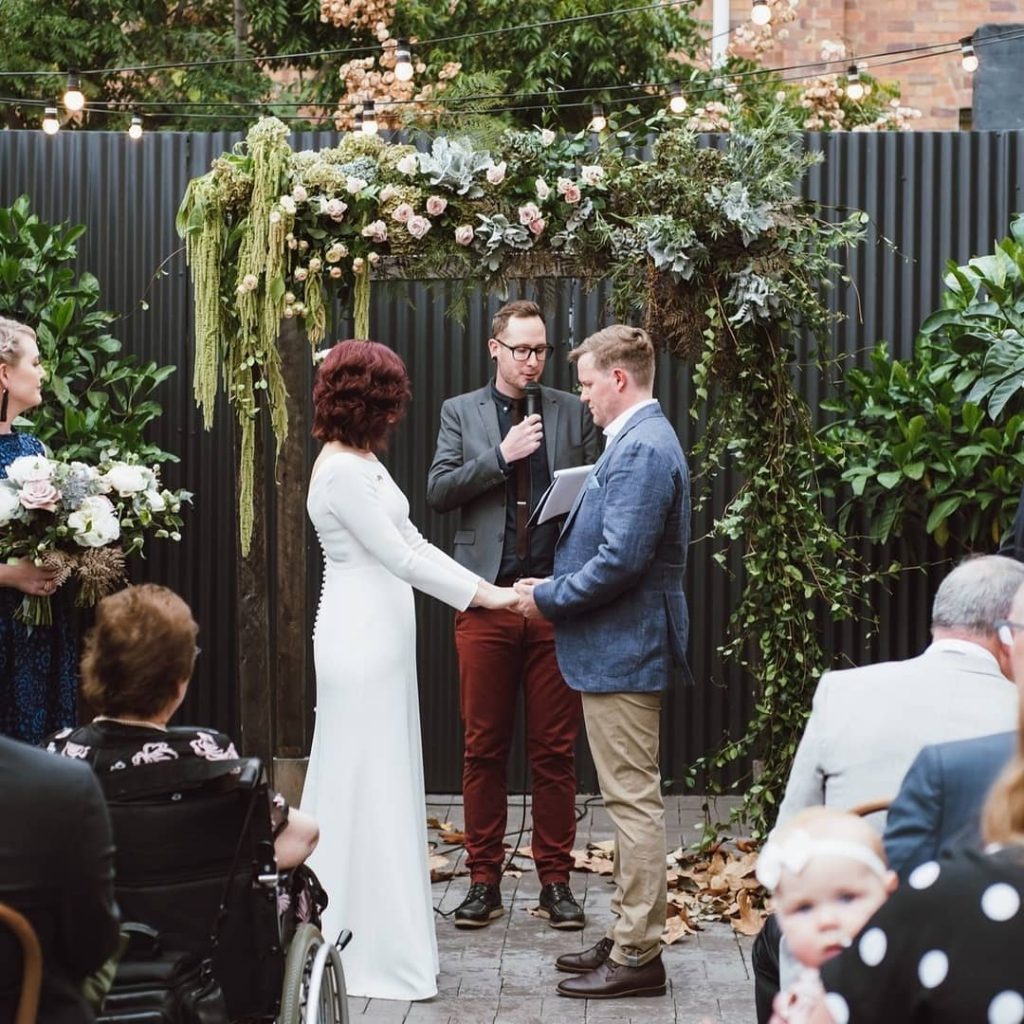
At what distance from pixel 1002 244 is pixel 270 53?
8.85 metres

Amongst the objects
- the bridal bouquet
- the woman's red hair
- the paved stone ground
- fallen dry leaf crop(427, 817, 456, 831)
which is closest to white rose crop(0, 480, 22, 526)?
the bridal bouquet

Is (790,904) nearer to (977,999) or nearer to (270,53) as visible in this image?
(977,999)

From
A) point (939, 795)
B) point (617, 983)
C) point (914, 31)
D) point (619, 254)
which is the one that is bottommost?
point (617, 983)

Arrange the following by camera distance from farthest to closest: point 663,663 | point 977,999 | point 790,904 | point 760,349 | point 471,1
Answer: point 471,1
point 760,349
point 663,663
point 790,904
point 977,999

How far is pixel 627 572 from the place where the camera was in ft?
15.3

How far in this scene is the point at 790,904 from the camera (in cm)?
196

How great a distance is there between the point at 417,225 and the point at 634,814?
2131mm

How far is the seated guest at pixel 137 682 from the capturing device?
3.17m

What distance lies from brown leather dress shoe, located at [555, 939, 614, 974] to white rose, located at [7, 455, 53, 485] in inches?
86.7

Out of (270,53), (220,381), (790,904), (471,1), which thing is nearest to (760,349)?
(220,381)

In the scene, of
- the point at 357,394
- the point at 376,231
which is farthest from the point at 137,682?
the point at 376,231

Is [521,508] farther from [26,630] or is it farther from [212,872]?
[212,872]

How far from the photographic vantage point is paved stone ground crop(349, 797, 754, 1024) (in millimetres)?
4609

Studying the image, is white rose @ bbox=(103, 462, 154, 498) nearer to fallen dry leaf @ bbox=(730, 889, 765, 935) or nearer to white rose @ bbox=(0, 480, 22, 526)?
white rose @ bbox=(0, 480, 22, 526)
